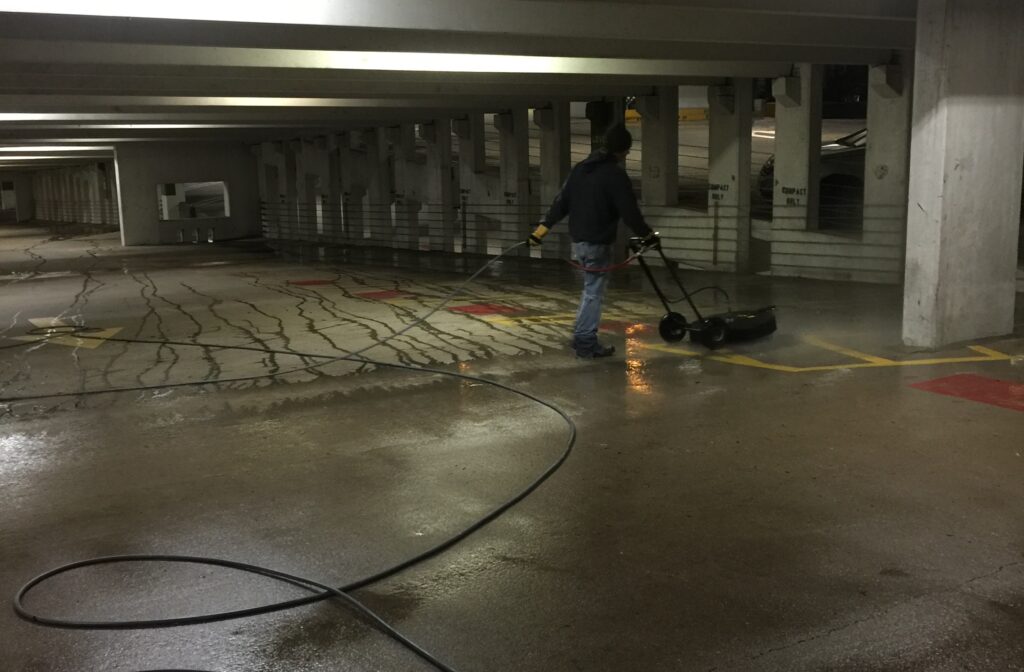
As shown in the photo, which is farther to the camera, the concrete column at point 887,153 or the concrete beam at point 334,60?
the concrete column at point 887,153

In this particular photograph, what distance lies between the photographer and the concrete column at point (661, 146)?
54.9ft

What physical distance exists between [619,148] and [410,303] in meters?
5.29

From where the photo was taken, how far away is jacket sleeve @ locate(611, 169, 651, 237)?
7.39 m

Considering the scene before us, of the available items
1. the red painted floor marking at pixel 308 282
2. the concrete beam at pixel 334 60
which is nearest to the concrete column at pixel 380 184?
the red painted floor marking at pixel 308 282

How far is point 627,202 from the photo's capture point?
740 centimetres

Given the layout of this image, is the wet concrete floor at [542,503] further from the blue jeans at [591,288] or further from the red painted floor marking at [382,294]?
the red painted floor marking at [382,294]

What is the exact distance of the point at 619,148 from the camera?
7.47m

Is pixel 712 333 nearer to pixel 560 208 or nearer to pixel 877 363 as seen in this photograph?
pixel 877 363

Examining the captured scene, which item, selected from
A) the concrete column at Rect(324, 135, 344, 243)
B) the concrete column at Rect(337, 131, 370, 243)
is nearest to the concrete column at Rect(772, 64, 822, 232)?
the concrete column at Rect(337, 131, 370, 243)

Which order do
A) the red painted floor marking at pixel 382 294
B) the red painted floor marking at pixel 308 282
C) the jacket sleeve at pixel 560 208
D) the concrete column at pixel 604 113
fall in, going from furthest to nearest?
the concrete column at pixel 604 113, the red painted floor marking at pixel 308 282, the red painted floor marking at pixel 382 294, the jacket sleeve at pixel 560 208

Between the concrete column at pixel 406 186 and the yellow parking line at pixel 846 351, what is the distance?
16103 mm

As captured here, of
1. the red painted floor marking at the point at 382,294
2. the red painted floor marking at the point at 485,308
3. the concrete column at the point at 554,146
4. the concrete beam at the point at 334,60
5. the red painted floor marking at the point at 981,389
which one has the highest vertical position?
the concrete beam at the point at 334,60

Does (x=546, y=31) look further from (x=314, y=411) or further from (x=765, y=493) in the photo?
(x=765, y=493)

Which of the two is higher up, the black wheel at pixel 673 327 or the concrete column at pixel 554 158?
the concrete column at pixel 554 158
